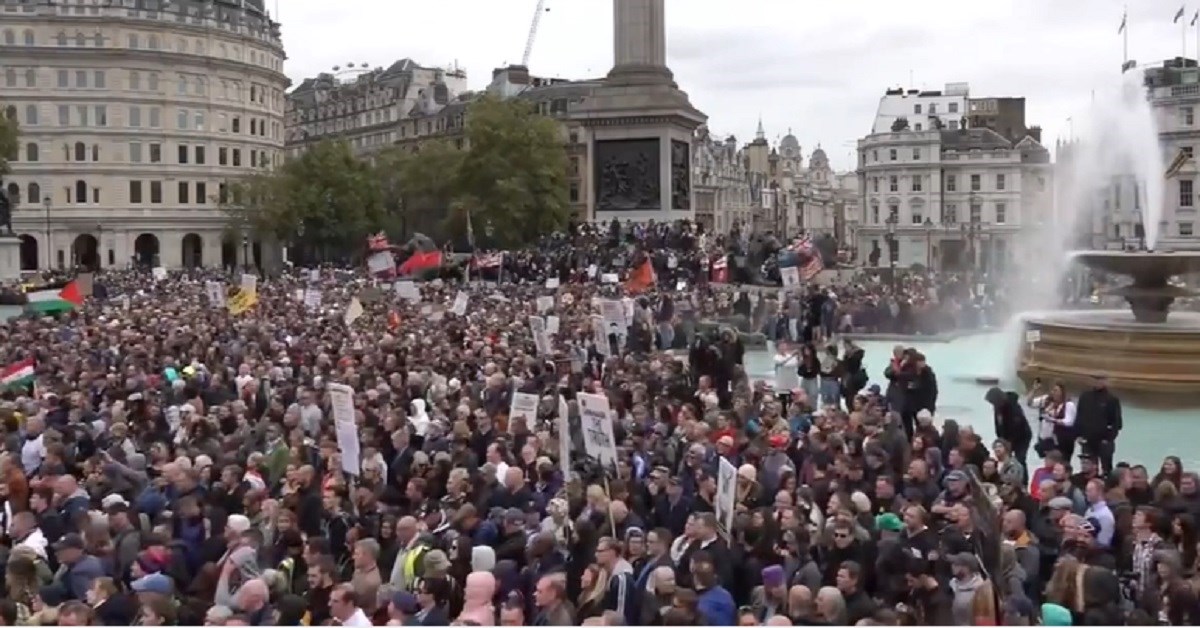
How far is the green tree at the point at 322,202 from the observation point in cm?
9088

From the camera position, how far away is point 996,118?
408ft

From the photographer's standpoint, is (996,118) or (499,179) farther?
(996,118)

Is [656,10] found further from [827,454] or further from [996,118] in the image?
[996,118]

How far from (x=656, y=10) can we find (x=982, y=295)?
21.1 m

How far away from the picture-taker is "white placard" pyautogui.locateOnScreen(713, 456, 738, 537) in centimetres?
1035

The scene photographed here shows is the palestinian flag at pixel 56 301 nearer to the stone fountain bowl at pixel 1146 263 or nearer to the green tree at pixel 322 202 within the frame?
the stone fountain bowl at pixel 1146 263

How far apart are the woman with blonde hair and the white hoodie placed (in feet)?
13.7

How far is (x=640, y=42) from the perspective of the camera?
54.6 metres

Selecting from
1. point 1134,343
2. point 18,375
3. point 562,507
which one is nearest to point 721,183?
point 1134,343

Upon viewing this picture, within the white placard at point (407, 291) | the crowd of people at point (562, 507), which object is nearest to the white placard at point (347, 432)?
the crowd of people at point (562, 507)

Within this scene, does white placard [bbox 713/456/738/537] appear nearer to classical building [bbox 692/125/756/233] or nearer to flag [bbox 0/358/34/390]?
flag [bbox 0/358/34/390]

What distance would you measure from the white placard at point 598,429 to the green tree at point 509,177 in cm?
6801

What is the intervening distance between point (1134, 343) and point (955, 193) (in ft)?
322

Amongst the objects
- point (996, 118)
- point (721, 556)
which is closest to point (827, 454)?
point (721, 556)
